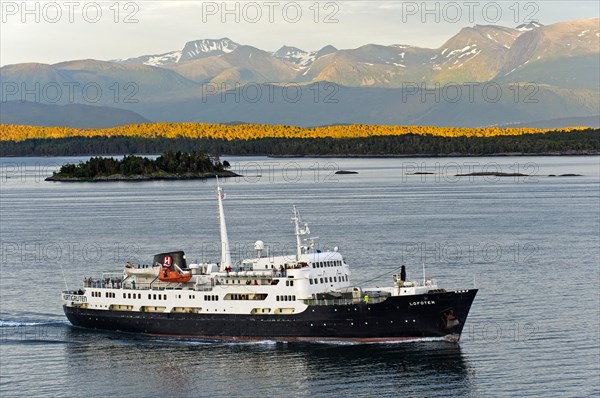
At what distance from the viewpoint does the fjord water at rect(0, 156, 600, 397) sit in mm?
47062

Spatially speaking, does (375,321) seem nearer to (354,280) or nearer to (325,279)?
(325,279)

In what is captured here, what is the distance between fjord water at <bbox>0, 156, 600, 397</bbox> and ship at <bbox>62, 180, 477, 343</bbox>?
736mm

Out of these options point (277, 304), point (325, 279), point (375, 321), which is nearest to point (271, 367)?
point (277, 304)

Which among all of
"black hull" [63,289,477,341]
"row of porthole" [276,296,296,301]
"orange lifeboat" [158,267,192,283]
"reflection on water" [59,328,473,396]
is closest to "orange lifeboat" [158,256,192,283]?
"orange lifeboat" [158,267,192,283]

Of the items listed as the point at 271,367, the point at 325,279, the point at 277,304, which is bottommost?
the point at 271,367

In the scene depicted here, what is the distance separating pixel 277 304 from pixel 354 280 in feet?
48.0

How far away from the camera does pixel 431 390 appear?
45.8 meters

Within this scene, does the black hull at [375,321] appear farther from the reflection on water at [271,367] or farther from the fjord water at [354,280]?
the fjord water at [354,280]

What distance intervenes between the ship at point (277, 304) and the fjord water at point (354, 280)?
0.74m

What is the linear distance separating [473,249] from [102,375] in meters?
41.7

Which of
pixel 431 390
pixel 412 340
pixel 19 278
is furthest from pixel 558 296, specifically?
pixel 19 278

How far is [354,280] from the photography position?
A: 67.1 metres

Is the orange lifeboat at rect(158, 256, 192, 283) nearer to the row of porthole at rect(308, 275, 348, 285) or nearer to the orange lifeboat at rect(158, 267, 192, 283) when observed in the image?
the orange lifeboat at rect(158, 267, 192, 283)

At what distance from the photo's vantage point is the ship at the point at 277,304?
171 feet
